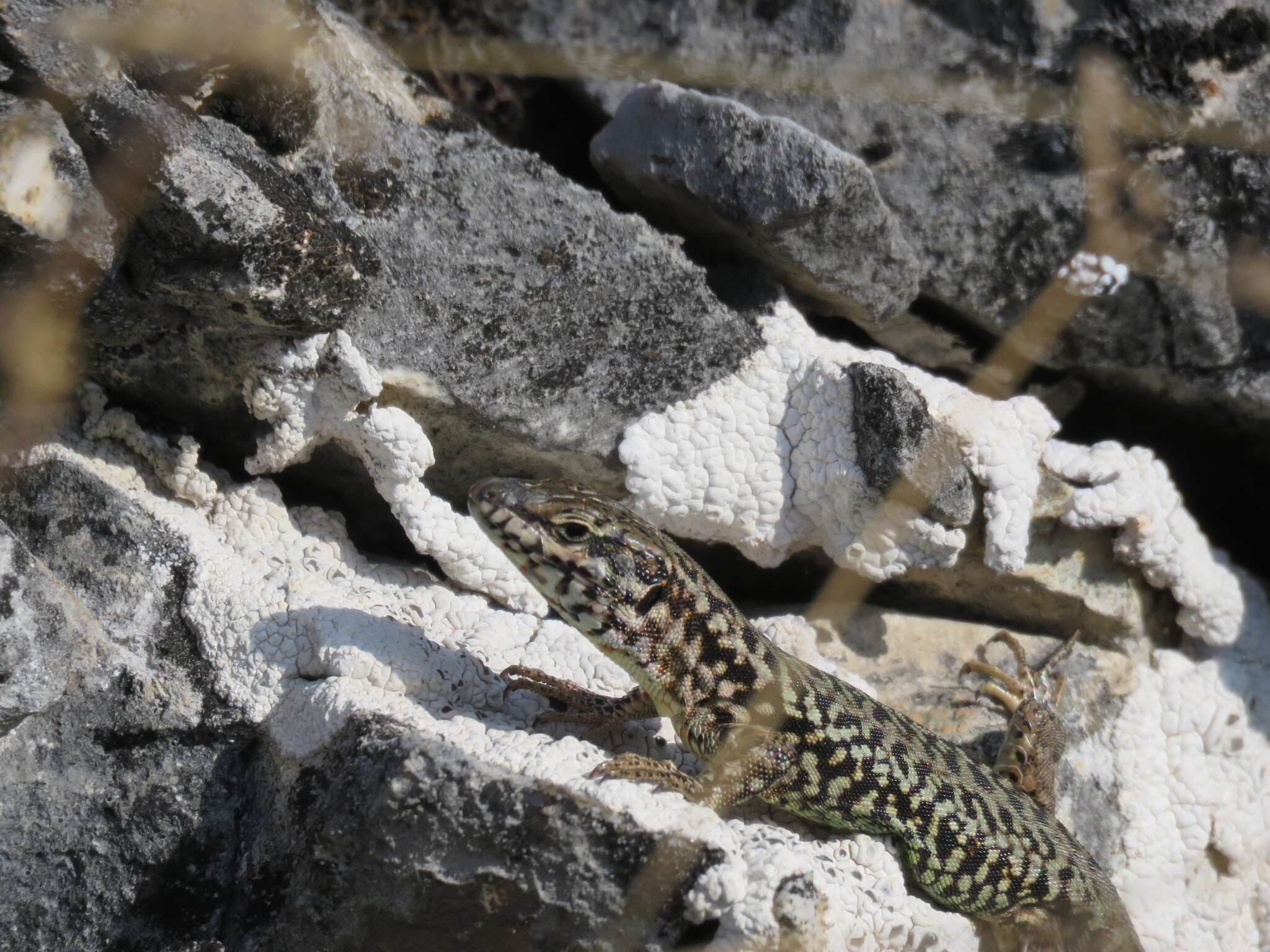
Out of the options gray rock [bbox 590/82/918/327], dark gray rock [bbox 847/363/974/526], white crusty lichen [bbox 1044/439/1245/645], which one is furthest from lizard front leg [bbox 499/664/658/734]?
white crusty lichen [bbox 1044/439/1245/645]

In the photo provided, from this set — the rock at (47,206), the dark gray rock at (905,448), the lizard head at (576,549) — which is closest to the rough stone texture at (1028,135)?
the dark gray rock at (905,448)

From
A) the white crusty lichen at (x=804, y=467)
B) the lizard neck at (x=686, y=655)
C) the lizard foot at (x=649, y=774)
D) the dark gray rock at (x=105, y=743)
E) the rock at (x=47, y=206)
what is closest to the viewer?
the rock at (x=47, y=206)

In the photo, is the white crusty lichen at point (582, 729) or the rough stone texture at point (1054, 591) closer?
the white crusty lichen at point (582, 729)

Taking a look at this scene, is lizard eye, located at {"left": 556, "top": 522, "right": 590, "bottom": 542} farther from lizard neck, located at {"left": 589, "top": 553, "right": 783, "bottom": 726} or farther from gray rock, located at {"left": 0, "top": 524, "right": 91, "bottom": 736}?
gray rock, located at {"left": 0, "top": 524, "right": 91, "bottom": 736}

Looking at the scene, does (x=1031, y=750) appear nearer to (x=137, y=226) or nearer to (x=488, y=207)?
(x=488, y=207)

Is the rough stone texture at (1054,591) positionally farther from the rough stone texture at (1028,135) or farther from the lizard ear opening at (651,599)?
the lizard ear opening at (651,599)
